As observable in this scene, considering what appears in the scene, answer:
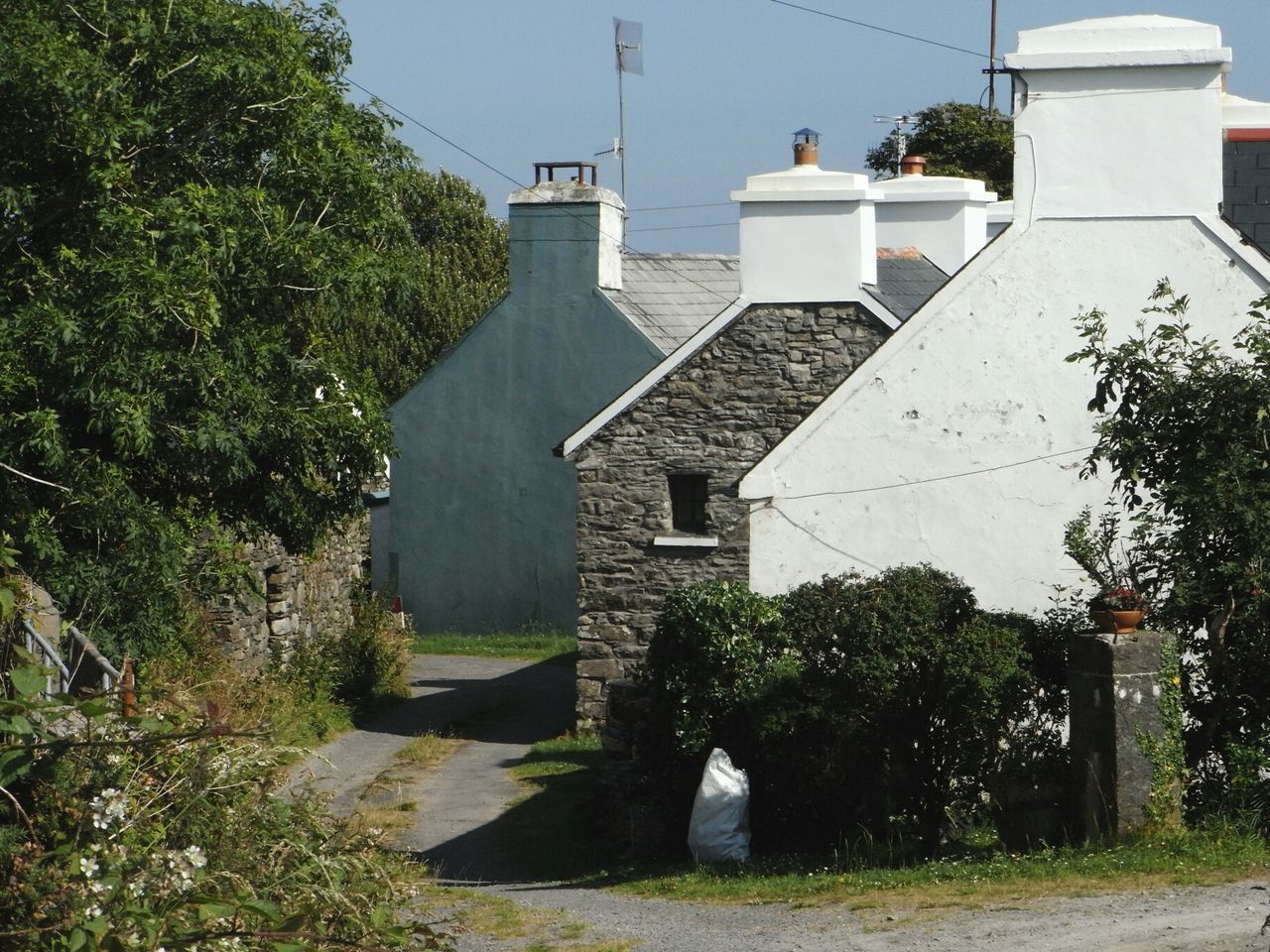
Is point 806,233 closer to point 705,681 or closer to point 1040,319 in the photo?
point 1040,319

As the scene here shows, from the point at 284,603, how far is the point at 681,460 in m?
5.60

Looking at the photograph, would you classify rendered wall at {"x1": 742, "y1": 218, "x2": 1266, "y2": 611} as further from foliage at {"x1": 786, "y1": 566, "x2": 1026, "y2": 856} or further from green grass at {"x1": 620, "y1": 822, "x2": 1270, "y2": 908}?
green grass at {"x1": 620, "y1": 822, "x2": 1270, "y2": 908}

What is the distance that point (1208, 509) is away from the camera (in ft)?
28.8

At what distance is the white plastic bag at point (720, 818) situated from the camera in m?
11.2

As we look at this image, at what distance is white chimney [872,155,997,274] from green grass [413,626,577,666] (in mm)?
8820

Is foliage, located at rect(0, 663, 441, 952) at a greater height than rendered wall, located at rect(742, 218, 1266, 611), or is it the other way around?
rendered wall, located at rect(742, 218, 1266, 611)

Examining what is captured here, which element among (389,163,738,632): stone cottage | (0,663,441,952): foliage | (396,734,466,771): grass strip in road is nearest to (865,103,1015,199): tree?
(389,163,738,632): stone cottage

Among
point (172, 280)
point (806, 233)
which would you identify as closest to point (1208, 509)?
point (172, 280)

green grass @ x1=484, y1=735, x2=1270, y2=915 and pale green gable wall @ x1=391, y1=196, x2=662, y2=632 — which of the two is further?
pale green gable wall @ x1=391, y1=196, x2=662, y2=632

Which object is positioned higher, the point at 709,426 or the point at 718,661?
the point at 709,426

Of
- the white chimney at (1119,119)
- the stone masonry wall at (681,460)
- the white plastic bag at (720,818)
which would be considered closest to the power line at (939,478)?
the white chimney at (1119,119)

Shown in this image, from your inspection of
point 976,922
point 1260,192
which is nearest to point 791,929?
point 976,922

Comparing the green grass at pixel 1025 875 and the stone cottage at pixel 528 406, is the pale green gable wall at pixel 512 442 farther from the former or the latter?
the green grass at pixel 1025 875

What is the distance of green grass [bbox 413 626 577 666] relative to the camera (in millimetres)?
25281
